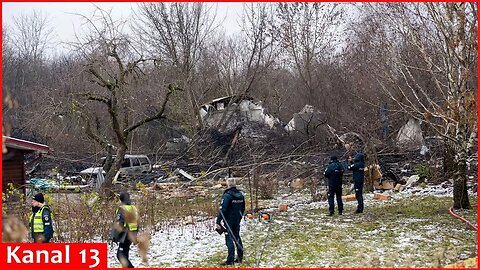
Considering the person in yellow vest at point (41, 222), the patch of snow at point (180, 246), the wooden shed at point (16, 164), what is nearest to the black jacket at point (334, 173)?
the patch of snow at point (180, 246)

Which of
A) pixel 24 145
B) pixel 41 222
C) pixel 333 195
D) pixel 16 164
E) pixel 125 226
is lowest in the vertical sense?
pixel 333 195

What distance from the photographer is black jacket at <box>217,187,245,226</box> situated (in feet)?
31.4

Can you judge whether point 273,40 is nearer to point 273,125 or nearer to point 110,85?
point 273,125

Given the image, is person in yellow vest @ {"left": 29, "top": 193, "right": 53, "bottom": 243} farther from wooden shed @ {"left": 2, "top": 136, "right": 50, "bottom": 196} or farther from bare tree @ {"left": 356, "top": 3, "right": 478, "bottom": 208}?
wooden shed @ {"left": 2, "top": 136, "right": 50, "bottom": 196}

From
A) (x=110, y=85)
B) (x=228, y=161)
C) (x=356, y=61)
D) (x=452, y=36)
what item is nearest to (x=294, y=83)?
(x=356, y=61)

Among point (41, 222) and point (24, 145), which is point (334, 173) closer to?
point (41, 222)

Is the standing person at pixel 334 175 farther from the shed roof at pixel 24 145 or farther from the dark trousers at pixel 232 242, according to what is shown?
the shed roof at pixel 24 145

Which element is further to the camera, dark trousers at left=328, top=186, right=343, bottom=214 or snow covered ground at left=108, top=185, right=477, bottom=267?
dark trousers at left=328, top=186, right=343, bottom=214

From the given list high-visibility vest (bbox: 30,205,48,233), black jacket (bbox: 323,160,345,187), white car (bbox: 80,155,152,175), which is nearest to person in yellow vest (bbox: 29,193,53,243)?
high-visibility vest (bbox: 30,205,48,233)

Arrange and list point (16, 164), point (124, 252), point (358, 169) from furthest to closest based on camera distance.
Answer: point (16, 164)
point (358, 169)
point (124, 252)

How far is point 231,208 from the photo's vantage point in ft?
31.6

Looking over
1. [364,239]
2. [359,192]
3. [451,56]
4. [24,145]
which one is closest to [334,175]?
[359,192]

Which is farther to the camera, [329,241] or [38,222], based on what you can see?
[329,241]

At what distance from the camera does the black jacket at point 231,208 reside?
31.4 ft
